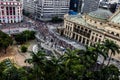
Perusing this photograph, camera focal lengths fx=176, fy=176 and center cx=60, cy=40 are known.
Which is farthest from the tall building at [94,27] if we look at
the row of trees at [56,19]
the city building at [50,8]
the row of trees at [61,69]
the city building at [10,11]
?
the city building at [10,11]

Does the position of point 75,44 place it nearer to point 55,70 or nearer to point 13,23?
point 55,70

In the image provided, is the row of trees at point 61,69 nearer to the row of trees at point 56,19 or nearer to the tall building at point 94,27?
the tall building at point 94,27

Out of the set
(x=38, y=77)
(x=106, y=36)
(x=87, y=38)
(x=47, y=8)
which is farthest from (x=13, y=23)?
(x=38, y=77)

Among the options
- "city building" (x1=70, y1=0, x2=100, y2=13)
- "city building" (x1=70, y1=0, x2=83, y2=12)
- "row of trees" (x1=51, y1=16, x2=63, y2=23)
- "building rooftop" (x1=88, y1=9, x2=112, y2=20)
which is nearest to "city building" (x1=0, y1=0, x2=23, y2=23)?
"row of trees" (x1=51, y1=16, x2=63, y2=23)

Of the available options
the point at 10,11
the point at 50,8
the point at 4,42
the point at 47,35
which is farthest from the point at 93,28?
the point at 10,11

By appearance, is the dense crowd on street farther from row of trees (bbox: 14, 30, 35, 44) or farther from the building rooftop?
the building rooftop

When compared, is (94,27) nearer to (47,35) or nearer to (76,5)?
(47,35)

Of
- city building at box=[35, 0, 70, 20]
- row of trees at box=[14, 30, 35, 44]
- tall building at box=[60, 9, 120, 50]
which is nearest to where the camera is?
tall building at box=[60, 9, 120, 50]
